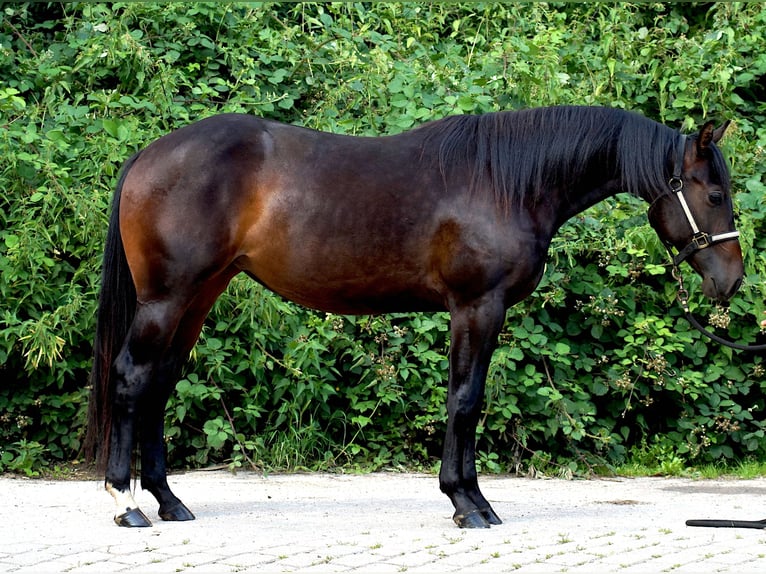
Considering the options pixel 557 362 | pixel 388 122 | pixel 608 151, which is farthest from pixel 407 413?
pixel 608 151

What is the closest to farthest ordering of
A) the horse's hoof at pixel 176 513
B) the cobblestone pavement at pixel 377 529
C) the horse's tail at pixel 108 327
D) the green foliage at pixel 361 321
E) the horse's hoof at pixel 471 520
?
1. the cobblestone pavement at pixel 377 529
2. the horse's hoof at pixel 471 520
3. the horse's hoof at pixel 176 513
4. the horse's tail at pixel 108 327
5. the green foliage at pixel 361 321

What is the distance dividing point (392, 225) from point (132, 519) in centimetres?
198

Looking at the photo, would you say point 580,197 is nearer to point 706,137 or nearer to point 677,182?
point 677,182

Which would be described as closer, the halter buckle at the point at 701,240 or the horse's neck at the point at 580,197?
the halter buckle at the point at 701,240

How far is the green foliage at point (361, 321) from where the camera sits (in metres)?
6.94

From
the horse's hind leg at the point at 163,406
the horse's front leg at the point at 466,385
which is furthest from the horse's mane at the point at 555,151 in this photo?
the horse's hind leg at the point at 163,406

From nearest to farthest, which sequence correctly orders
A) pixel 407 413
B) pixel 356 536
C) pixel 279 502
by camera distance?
pixel 356 536 → pixel 279 502 → pixel 407 413

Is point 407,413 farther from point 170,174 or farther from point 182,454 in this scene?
point 170,174

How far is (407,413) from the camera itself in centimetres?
727

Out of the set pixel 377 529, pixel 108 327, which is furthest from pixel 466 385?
pixel 108 327

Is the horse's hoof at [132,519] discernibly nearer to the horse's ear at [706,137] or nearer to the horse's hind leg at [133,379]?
the horse's hind leg at [133,379]

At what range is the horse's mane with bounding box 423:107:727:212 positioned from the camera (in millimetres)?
5094

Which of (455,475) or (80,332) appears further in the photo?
(80,332)

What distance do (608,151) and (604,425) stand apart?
8.87 ft
